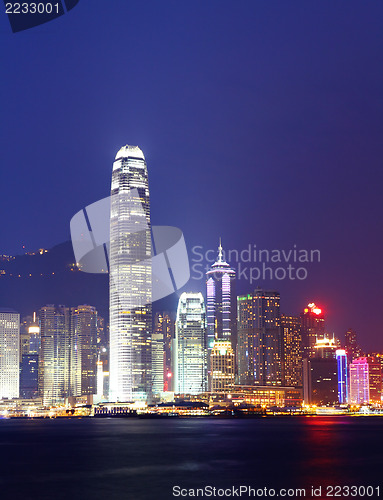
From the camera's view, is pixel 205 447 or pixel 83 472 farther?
pixel 205 447

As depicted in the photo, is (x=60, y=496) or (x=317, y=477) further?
(x=317, y=477)

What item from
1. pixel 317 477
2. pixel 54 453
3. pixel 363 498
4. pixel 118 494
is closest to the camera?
pixel 363 498

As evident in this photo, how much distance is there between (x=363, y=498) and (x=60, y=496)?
1161 inches

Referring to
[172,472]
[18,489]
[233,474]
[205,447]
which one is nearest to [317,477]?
[233,474]

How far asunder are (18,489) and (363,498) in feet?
118

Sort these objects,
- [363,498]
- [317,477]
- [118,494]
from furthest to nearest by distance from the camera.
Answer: [317,477] < [118,494] < [363,498]

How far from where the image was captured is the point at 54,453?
450ft

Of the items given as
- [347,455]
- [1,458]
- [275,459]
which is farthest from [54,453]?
[347,455]

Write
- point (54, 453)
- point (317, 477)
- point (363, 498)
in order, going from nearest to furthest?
point (363, 498) < point (317, 477) < point (54, 453)

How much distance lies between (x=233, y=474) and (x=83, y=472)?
61.1 ft

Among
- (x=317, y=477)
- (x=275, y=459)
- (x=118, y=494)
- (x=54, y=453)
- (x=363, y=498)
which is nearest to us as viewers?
(x=363, y=498)

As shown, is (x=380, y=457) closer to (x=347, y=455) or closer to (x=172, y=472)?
(x=347, y=455)

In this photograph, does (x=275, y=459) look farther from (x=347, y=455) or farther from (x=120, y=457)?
(x=120, y=457)

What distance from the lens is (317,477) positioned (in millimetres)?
99375
